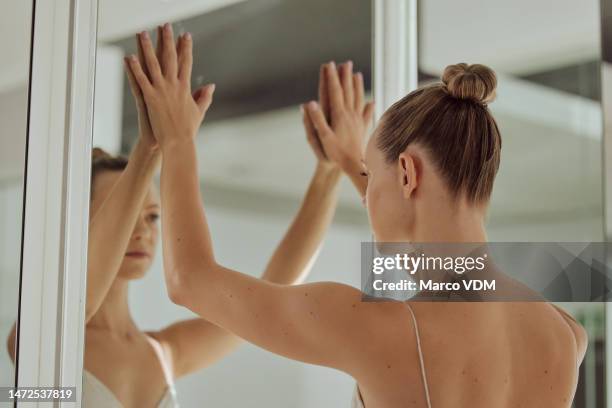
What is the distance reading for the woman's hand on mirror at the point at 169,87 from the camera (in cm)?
150

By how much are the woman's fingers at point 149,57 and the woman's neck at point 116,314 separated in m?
0.35

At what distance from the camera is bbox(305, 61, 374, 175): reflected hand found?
1641 millimetres

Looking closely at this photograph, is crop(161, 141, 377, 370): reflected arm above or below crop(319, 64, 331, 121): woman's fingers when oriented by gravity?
below

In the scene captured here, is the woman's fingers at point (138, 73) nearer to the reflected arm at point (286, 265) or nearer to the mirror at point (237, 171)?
the mirror at point (237, 171)

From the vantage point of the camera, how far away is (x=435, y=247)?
1.36m

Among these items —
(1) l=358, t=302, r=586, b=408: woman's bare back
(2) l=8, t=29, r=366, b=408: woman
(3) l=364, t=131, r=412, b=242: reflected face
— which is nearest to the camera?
(1) l=358, t=302, r=586, b=408: woman's bare back

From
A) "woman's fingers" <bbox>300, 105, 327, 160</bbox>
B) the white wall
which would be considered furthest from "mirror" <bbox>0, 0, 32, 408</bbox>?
"woman's fingers" <bbox>300, 105, 327, 160</bbox>

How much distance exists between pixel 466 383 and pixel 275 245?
0.50 meters

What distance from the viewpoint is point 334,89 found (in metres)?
1.67

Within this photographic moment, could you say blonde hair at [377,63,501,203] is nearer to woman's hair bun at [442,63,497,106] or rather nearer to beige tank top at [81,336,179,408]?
woman's hair bun at [442,63,497,106]

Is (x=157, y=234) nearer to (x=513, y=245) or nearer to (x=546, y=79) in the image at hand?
(x=513, y=245)

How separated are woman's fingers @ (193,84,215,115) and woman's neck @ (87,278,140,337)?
0.33 m

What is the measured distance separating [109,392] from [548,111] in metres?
0.89

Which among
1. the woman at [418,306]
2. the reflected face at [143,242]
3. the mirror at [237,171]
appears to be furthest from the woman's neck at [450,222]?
the reflected face at [143,242]
